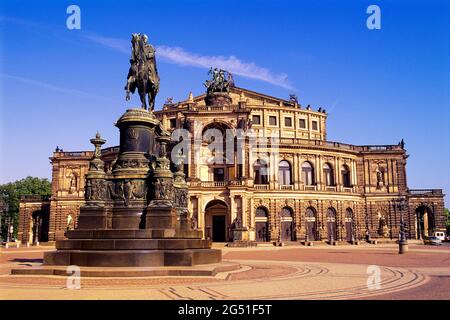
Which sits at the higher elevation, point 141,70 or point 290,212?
point 141,70

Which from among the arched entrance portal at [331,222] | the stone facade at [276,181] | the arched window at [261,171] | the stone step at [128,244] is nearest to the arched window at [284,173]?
the stone facade at [276,181]

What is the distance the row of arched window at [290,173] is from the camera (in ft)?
207

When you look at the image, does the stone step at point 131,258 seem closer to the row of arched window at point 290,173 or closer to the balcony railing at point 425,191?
the row of arched window at point 290,173

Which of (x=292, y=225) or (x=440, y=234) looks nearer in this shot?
(x=292, y=225)

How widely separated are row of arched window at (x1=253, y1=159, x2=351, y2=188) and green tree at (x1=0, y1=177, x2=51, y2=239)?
59.7m

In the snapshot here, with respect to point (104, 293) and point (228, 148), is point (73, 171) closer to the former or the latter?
point (228, 148)


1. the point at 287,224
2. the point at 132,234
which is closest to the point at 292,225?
the point at 287,224

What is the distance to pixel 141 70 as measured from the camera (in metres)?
20.0

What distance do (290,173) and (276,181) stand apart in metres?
3.15

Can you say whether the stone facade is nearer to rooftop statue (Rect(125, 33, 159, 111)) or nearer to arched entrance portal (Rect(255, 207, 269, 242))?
arched entrance portal (Rect(255, 207, 269, 242))

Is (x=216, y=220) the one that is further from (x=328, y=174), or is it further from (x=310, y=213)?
(x=328, y=174)

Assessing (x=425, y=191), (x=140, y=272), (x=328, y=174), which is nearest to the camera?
(x=140, y=272)
